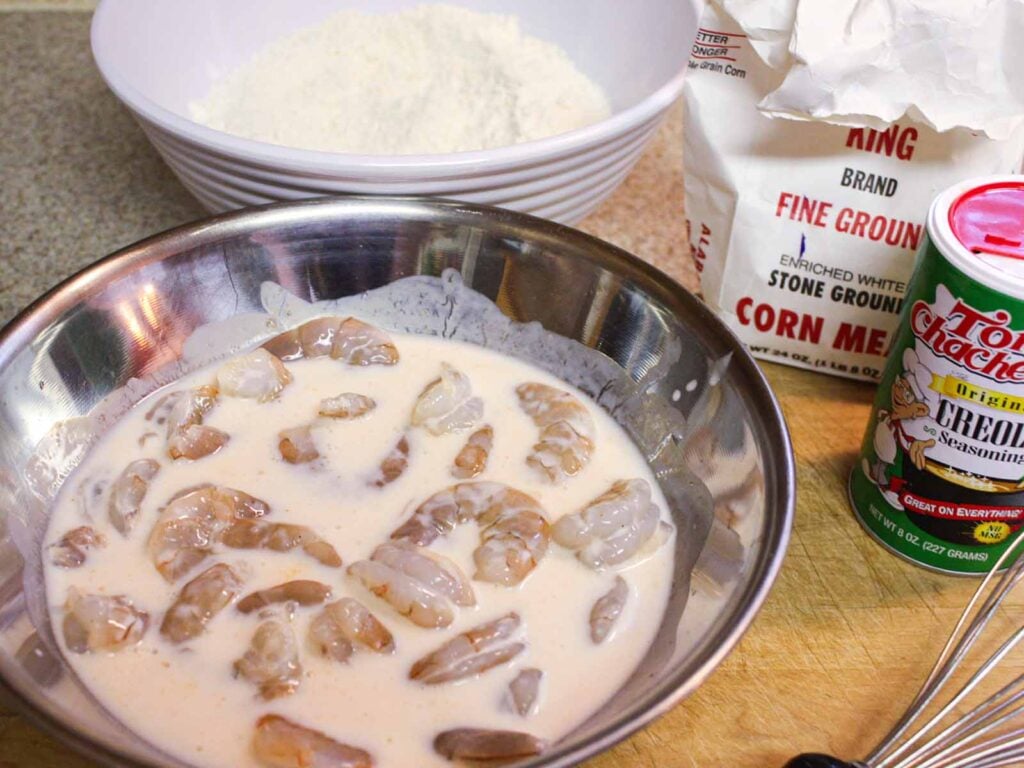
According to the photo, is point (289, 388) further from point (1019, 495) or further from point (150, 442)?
point (1019, 495)

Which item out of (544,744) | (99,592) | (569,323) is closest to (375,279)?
(569,323)

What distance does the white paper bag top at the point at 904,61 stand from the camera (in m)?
1.12

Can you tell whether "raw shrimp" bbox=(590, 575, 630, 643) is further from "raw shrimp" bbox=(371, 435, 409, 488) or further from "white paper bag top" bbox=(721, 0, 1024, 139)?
"white paper bag top" bbox=(721, 0, 1024, 139)

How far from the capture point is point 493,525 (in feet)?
3.59

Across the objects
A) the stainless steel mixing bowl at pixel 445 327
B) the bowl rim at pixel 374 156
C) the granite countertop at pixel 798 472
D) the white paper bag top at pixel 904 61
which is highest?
the white paper bag top at pixel 904 61

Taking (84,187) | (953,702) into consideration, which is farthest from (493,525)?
(84,187)

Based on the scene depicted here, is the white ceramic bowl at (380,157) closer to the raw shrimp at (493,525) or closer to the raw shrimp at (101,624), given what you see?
the raw shrimp at (493,525)

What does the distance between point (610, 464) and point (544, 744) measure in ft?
1.29

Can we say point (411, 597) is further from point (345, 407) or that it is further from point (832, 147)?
point (832, 147)

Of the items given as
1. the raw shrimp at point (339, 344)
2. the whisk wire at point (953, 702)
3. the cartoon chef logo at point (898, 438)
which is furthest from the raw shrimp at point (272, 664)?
the cartoon chef logo at point (898, 438)

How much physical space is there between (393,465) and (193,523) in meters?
0.23

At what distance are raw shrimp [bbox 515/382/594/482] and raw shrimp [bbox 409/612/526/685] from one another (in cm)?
23

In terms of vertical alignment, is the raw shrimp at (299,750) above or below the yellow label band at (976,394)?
below

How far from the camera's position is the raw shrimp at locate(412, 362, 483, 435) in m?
1.23
